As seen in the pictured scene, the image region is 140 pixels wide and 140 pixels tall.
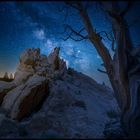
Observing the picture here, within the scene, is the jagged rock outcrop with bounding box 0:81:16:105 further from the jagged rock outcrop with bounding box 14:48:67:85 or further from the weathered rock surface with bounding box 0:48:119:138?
the jagged rock outcrop with bounding box 14:48:67:85

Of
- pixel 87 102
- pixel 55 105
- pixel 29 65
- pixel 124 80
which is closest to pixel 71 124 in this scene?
pixel 55 105

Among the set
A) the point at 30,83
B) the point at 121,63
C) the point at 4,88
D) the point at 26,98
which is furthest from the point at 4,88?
the point at 121,63

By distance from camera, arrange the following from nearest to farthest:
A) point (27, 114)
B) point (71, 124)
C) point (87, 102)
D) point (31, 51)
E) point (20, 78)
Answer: point (71, 124) < point (27, 114) < point (87, 102) < point (20, 78) < point (31, 51)

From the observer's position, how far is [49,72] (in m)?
20.5

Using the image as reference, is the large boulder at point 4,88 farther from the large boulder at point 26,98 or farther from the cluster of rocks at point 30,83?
the large boulder at point 26,98

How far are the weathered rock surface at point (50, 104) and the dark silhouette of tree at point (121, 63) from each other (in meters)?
3.06

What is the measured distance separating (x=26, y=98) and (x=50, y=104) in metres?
1.84

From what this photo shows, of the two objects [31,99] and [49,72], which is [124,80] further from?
[49,72]

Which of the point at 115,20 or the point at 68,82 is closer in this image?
the point at 115,20

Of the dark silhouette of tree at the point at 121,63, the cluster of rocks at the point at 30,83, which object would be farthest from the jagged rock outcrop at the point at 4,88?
the dark silhouette of tree at the point at 121,63

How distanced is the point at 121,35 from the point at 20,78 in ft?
42.5

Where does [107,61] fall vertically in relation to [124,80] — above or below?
above

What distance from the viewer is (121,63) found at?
8812 millimetres

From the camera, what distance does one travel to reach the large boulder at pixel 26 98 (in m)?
14.7
